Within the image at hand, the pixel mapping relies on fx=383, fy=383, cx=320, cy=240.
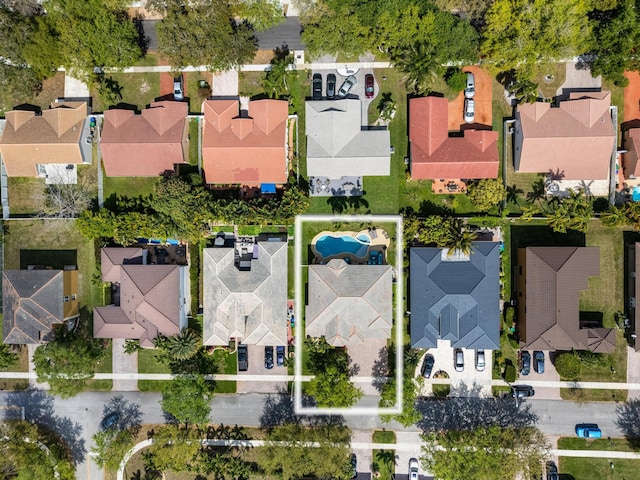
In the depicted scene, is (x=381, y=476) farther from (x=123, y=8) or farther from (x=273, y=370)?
(x=123, y=8)

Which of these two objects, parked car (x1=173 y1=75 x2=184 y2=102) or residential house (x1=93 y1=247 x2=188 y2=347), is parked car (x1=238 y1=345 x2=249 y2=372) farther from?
parked car (x1=173 y1=75 x2=184 y2=102)

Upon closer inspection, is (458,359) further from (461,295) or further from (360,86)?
(360,86)

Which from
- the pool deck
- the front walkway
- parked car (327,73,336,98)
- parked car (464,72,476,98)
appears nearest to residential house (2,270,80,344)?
the front walkway

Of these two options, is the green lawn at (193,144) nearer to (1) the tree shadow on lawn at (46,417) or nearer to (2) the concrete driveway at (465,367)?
(1) the tree shadow on lawn at (46,417)

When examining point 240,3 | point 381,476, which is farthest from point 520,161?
point 381,476

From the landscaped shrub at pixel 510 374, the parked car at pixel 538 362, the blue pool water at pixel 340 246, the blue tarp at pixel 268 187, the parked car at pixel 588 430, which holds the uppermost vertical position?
the blue tarp at pixel 268 187

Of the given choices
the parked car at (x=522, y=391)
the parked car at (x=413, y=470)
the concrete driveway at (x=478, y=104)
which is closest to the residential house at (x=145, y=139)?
the concrete driveway at (x=478, y=104)
